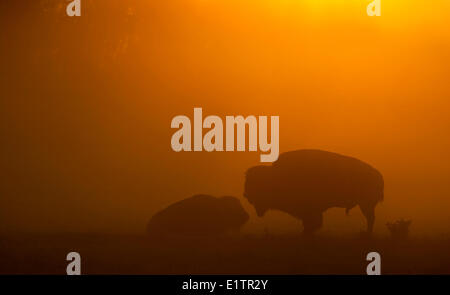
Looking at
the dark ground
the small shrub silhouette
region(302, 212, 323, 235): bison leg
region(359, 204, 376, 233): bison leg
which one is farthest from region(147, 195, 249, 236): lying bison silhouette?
the small shrub silhouette

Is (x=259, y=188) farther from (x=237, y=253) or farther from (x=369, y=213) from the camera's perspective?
(x=369, y=213)

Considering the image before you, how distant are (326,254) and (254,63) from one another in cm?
126

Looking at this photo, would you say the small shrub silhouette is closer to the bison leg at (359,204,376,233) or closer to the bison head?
the bison leg at (359,204,376,233)

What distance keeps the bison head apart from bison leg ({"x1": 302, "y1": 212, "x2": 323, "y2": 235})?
247mm

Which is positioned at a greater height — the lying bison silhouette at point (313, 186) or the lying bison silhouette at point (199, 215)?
the lying bison silhouette at point (313, 186)

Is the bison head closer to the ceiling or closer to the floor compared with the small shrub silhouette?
closer to the ceiling

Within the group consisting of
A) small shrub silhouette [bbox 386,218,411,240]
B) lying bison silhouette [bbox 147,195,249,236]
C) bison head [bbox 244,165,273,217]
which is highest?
bison head [bbox 244,165,273,217]

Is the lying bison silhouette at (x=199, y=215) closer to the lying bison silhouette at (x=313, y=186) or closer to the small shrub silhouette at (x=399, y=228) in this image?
the lying bison silhouette at (x=313, y=186)

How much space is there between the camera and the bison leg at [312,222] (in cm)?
323

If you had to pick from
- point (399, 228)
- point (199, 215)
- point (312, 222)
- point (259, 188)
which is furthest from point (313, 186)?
point (199, 215)

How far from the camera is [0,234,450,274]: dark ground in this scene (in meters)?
3.23

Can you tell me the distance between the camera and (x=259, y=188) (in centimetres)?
322

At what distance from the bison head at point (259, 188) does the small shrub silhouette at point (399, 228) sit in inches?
30.0

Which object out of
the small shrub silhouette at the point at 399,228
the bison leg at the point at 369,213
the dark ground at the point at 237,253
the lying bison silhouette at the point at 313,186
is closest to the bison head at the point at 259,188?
the lying bison silhouette at the point at 313,186
